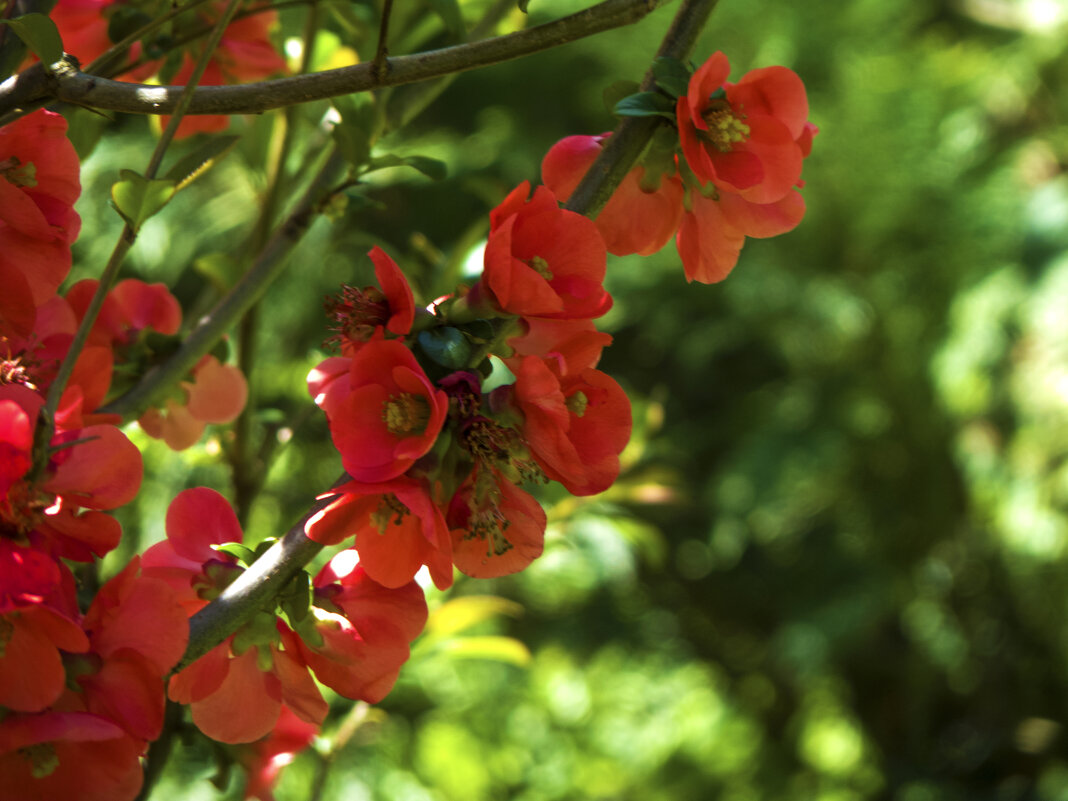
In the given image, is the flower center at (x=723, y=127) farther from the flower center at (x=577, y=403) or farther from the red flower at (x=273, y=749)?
the red flower at (x=273, y=749)

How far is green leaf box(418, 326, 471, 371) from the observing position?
154 millimetres

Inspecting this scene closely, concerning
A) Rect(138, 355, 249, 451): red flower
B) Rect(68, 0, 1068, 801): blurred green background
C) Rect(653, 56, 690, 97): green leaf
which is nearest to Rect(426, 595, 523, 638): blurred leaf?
Rect(138, 355, 249, 451): red flower

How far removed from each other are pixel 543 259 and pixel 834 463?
1188mm

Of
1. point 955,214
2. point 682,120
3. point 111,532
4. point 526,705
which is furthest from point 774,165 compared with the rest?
point 955,214

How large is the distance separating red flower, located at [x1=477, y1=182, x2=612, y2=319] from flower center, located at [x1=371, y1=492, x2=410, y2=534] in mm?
37

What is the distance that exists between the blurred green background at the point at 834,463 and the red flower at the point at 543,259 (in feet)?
2.70

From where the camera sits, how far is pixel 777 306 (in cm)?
124

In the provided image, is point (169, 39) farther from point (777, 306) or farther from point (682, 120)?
point (777, 306)

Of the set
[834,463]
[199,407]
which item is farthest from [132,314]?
[834,463]

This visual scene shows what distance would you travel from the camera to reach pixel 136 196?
17 cm

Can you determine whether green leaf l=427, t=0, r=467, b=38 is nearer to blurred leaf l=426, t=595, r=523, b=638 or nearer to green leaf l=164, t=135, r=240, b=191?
green leaf l=164, t=135, r=240, b=191

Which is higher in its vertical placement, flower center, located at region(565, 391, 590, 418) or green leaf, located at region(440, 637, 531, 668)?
flower center, located at region(565, 391, 590, 418)

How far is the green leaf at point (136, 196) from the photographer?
0.17 meters

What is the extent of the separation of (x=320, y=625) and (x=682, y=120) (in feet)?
0.36
